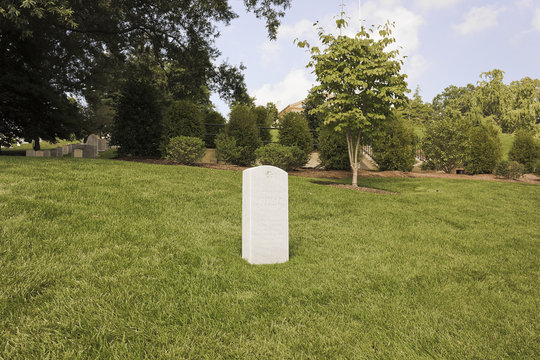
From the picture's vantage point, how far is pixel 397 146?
46.3ft

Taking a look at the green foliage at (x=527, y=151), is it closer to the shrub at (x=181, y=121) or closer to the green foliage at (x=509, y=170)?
the green foliage at (x=509, y=170)

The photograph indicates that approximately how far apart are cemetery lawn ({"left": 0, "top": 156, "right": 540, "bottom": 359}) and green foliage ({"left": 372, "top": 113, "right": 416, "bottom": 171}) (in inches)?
329

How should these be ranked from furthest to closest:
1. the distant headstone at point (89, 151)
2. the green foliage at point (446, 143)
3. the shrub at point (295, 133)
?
the distant headstone at point (89, 151), the green foliage at point (446, 143), the shrub at point (295, 133)

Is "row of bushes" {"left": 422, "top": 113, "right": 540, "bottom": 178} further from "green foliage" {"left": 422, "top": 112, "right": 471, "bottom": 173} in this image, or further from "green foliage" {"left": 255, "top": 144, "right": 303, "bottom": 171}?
"green foliage" {"left": 255, "top": 144, "right": 303, "bottom": 171}

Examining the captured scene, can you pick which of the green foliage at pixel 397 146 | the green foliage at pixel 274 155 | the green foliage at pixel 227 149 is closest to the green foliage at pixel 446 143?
the green foliage at pixel 397 146

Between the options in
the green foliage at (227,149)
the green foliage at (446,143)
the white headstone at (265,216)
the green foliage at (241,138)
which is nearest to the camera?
the white headstone at (265,216)

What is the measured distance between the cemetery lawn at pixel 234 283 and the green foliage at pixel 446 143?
10.5 meters

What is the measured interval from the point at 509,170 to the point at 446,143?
10.4 feet

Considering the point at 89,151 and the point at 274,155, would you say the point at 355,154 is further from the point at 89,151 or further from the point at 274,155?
the point at 89,151

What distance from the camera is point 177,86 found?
678 inches

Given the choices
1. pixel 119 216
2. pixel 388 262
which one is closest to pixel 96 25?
pixel 119 216

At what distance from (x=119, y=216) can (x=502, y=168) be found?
57.2 ft

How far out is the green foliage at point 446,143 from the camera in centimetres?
1520

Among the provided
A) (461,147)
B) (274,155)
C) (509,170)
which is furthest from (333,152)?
(509,170)
